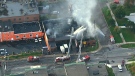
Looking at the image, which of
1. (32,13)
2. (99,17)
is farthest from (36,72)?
(99,17)

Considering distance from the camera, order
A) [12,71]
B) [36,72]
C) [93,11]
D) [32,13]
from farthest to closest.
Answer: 1. [93,11]
2. [32,13]
3. [12,71]
4. [36,72]

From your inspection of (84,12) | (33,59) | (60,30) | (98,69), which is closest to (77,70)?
(98,69)

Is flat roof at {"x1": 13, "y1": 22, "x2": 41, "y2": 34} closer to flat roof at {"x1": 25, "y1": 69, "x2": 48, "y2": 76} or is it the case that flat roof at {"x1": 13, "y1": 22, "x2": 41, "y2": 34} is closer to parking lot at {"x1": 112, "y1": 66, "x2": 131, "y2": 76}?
flat roof at {"x1": 25, "y1": 69, "x2": 48, "y2": 76}

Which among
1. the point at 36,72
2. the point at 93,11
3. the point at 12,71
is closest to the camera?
the point at 36,72

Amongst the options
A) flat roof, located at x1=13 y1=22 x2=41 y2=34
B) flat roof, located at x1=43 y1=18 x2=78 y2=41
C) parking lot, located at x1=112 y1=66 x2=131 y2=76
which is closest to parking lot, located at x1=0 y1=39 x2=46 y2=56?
flat roof, located at x1=13 y1=22 x2=41 y2=34

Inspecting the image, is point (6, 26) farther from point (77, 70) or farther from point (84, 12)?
point (77, 70)

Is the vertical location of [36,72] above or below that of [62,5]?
below

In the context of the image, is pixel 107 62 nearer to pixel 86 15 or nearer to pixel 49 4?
pixel 86 15
